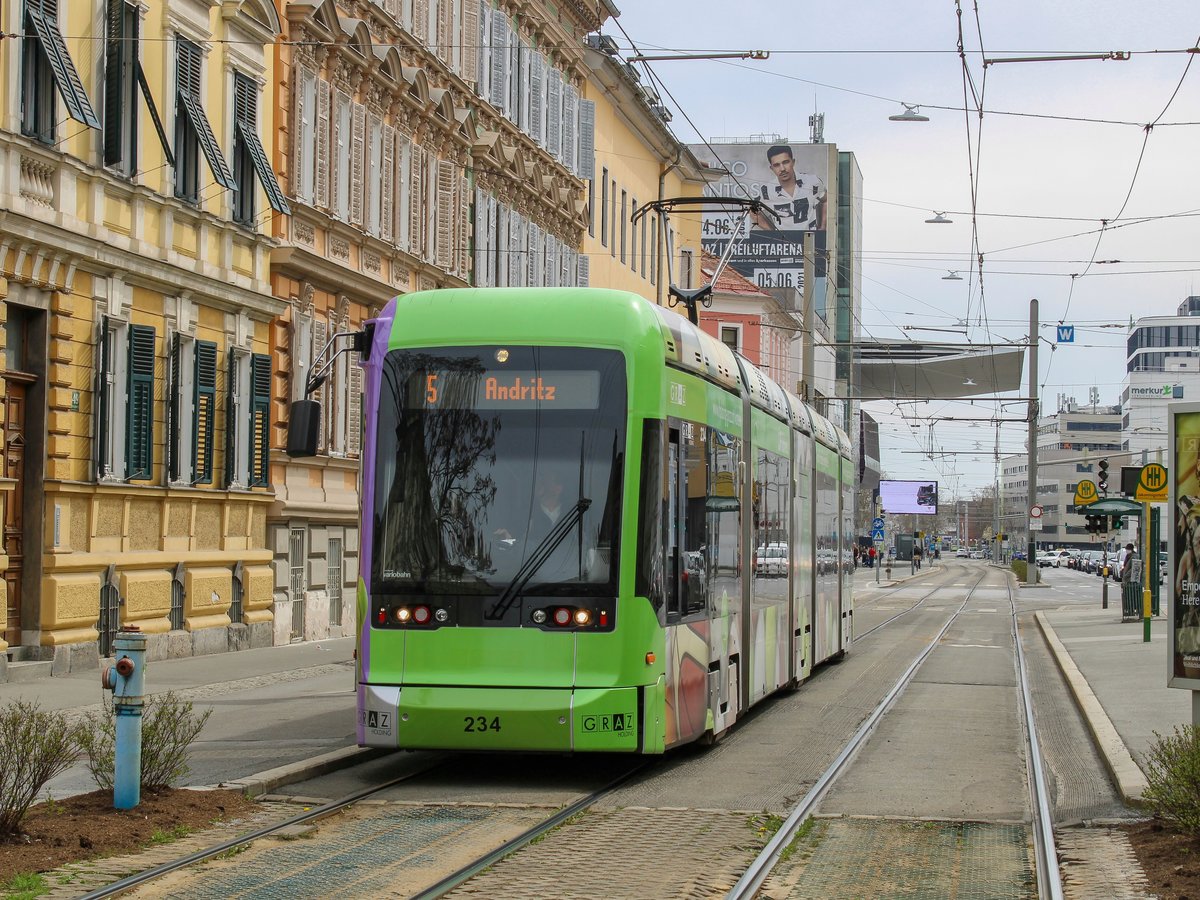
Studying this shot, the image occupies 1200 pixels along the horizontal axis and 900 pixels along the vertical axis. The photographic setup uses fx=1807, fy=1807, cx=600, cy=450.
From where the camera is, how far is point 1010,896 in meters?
8.57

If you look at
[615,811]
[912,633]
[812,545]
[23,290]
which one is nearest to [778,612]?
[812,545]

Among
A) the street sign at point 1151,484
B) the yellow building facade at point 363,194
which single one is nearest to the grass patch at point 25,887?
the yellow building facade at point 363,194

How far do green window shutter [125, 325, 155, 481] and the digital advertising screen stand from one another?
10060cm

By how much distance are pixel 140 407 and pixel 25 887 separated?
1411cm

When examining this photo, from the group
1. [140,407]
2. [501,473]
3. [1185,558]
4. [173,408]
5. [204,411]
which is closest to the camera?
[1185,558]

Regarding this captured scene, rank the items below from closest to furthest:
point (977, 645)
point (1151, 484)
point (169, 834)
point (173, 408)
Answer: point (169, 834), point (173, 408), point (1151, 484), point (977, 645)

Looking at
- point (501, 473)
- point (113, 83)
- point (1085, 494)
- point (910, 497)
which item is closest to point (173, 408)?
point (113, 83)

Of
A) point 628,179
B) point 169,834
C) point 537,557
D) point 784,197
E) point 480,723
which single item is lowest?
point 169,834

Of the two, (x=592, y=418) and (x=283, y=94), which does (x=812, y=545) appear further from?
(x=283, y=94)

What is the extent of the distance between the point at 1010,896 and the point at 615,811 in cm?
295

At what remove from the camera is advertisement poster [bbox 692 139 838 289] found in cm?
11819

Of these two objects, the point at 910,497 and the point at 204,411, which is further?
the point at 910,497

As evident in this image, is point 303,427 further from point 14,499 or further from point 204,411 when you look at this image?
point 204,411

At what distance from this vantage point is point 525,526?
11914mm
